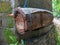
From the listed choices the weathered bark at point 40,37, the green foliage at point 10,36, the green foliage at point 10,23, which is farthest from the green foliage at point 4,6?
the weathered bark at point 40,37

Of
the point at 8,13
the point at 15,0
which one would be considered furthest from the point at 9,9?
the point at 15,0

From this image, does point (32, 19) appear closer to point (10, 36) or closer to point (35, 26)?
point (35, 26)

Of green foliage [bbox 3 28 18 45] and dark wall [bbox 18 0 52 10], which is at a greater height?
dark wall [bbox 18 0 52 10]

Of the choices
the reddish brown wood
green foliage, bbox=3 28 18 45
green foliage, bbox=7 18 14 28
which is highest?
the reddish brown wood

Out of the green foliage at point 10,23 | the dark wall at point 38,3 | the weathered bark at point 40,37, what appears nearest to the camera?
the weathered bark at point 40,37

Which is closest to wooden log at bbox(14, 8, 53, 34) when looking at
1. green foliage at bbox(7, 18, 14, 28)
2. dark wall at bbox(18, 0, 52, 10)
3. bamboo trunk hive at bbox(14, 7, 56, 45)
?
bamboo trunk hive at bbox(14, 7, 56, 45)

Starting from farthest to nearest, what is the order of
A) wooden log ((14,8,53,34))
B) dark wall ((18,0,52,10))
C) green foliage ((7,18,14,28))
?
green foliage ((7,18,14,28)), dark wall ((18,0,52,10)), wooden log ((14,8,53,34))

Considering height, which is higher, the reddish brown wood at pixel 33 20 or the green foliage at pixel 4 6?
the green foliage at pixel 4 6

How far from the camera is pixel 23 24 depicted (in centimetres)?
126

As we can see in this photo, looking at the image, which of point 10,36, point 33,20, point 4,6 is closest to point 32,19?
point 33,20

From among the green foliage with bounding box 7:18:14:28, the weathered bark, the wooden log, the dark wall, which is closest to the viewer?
the wooden log

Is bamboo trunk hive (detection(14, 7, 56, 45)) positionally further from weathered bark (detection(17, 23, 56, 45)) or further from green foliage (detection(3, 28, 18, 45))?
green foliage (detection(3, 28, 18, 45))

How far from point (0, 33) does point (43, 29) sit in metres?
0.74

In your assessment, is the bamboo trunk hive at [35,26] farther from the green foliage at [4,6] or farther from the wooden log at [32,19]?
the green foliage at [4,6]
